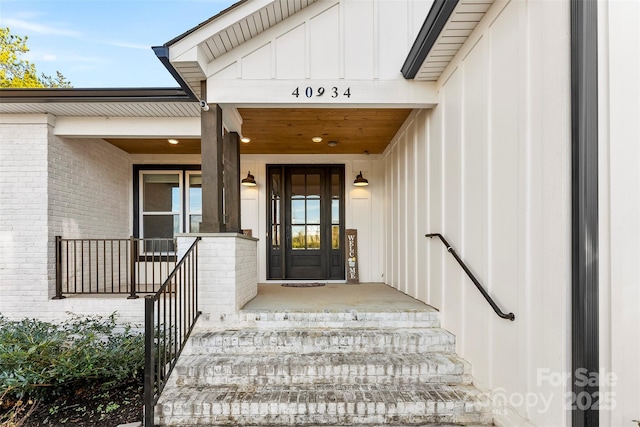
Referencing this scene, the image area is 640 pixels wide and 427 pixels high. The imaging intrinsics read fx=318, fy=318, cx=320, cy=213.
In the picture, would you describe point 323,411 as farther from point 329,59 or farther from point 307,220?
point 307,220

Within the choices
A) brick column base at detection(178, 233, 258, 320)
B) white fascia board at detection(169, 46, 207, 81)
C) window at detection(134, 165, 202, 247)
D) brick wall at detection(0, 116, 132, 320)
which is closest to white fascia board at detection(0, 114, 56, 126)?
brick wall at detection(0, 116, 132, 320)

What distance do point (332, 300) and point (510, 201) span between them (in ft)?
8.33

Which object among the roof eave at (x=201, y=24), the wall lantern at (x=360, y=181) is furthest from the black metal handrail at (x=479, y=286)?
the roof eave at (x=201, y=24)

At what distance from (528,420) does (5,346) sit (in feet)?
14.6

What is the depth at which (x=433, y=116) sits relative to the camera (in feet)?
12.0

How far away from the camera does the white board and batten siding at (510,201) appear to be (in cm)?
176

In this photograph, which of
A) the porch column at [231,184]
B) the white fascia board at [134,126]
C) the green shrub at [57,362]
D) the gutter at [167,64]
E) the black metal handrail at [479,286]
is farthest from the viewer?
the white fascia board at [134,126]

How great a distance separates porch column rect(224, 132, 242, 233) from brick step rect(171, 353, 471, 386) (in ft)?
6.07

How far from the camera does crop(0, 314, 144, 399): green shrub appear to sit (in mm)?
2807

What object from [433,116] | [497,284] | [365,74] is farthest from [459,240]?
[365,74]

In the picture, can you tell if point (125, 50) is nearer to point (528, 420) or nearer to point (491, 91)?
point (491, 91)

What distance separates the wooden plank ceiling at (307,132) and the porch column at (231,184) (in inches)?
16.2

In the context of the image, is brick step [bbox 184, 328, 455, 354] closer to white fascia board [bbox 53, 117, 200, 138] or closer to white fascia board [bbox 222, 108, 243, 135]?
white fascia board [bbox 222, 108, 243, 135]

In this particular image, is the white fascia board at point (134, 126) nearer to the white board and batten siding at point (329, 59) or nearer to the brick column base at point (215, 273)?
the white board and batten siding at point (329, 59)
